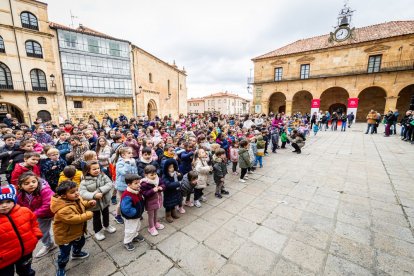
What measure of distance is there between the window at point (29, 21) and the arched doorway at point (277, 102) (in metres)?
28.3

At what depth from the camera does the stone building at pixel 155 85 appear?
22.2m

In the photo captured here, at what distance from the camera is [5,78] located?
15.7 metres

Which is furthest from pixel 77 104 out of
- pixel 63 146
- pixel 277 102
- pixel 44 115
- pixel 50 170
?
pixel 277 102

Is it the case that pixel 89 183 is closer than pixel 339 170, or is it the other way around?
pixel 89 183

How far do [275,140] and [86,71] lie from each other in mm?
19780

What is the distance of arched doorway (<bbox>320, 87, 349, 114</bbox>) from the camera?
2294 cm

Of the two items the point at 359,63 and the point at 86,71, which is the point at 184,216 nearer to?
the point at 86,71

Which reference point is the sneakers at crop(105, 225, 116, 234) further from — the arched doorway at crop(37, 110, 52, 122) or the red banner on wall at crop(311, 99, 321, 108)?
the red banner on wall at crop(311, 99, 321, 108)

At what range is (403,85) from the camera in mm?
18219

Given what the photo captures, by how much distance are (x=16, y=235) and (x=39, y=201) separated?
2.42ft

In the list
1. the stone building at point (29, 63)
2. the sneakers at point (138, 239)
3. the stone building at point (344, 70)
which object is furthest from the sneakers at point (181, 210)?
the stone building at point (344, 70)

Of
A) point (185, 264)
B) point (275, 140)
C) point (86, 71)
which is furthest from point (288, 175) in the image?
point (86, 71)

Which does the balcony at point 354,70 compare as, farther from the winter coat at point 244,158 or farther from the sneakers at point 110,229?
the sneakers at point 110,229

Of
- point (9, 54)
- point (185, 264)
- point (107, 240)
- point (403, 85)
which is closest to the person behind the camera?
point (185, 264)
